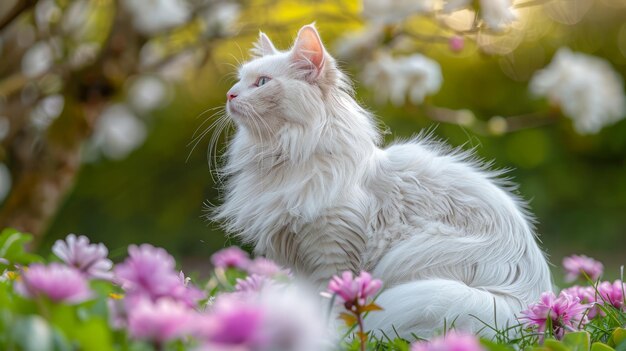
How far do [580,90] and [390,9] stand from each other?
1034 millimetres

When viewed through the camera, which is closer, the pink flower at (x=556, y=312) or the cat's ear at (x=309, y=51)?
the pink flower at (x=556, y=312)

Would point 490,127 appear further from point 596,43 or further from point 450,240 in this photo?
point 596,43

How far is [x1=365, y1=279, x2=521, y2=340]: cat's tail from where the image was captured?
1.82 meters

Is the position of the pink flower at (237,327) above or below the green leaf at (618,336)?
above

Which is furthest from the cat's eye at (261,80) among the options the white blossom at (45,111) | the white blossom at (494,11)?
the white blossom at (45,111)

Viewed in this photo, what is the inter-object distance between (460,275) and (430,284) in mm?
186

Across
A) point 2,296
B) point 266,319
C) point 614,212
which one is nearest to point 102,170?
point 614,212

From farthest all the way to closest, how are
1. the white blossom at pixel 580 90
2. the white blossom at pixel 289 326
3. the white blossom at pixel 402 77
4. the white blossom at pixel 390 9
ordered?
the white blossom at pixel 580 90, the white blossom at pixel 402 77, the white blossom at pixel 390 9, the white blossom at pixel 289 326

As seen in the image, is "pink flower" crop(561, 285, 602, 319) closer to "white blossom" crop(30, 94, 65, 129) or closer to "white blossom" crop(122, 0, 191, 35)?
"white blossom" crop(122, 0, 191, 35)

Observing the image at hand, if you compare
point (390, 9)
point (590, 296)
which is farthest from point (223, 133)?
point (590, 296)

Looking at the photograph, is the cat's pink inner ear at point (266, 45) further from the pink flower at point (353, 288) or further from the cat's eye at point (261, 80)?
Answer: the pink flower at point (353, 288)

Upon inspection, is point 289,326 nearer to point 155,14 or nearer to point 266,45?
point 266,45

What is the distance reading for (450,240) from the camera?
205 cm

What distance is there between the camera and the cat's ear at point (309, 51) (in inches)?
86.1
